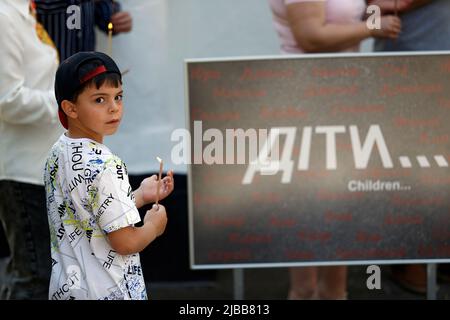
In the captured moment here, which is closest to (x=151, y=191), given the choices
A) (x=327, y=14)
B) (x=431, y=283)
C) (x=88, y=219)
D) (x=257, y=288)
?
(x=88, y=219)

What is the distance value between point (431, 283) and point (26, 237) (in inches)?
78.8

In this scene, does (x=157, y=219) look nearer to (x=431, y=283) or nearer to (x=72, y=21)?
(x=72, y=21)

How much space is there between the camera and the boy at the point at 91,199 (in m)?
2.73

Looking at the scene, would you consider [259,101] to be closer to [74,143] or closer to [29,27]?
[29,27]

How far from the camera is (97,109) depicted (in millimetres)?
2789

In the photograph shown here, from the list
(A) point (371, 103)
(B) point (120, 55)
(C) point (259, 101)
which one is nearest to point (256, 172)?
(C) point (259, 101)

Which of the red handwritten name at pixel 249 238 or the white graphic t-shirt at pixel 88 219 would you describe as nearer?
the white graphic t-shirt at pixel 88 219

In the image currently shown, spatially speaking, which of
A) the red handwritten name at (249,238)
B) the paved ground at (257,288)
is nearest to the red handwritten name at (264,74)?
the red handwritten name at (249,238)

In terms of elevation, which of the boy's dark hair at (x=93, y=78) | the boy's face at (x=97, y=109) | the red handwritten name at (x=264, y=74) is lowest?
the boy's face at (x=97, y=109)

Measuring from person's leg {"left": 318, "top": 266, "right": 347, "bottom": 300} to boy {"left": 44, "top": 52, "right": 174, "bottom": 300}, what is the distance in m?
2.05

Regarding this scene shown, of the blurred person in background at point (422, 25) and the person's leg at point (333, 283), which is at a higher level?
the blurred person in background at point (422, 25)

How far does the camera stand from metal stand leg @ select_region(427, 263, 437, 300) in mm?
4645

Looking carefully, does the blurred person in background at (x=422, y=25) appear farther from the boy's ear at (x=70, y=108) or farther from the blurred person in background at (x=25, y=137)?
the boy's ear at (x=70, y=108)

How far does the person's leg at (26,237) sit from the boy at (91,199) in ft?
→ 5.17
